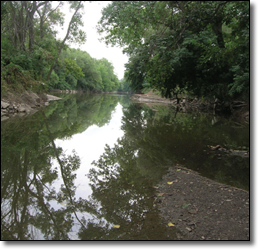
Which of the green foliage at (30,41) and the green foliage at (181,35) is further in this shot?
the green foliage at (30,41)

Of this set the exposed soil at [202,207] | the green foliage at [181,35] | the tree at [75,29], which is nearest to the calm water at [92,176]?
the exposed soil at [202,207]

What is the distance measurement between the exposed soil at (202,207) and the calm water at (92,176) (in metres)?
0.23

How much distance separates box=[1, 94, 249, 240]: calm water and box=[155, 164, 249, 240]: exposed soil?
0.75ft

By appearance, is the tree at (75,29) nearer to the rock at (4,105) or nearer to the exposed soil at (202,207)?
the rock at (4,105)

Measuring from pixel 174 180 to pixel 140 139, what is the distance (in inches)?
183

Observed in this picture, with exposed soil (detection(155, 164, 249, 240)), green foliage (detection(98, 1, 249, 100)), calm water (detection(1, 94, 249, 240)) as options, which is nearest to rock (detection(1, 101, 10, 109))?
calm water (detection(1, 94, 249, 240))

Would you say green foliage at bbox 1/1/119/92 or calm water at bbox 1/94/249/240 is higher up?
green foliage at bbox 1/1/119/92

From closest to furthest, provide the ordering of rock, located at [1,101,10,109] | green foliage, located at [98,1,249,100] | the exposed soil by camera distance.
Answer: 1. the exposed soil
2. green foliage, located at [98,1,249,100]
3. rock, located at [1,101,10,109]

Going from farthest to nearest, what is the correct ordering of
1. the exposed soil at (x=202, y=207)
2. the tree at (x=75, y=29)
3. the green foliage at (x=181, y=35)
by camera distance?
the tree at (x=75, y=29) → the green foliage at (x=181, y=35) → the exposed soil at (x=202, y=207)

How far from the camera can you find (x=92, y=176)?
550 cm

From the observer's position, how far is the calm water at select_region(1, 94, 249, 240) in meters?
3.34

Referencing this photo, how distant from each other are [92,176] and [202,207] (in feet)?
8.64

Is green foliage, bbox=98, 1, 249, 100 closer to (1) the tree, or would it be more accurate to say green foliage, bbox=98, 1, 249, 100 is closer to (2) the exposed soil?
(2) the exposed soil

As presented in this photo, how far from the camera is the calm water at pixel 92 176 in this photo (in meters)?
3.34
